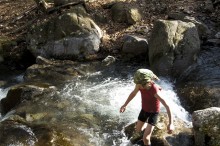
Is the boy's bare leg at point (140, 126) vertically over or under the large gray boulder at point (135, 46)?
over

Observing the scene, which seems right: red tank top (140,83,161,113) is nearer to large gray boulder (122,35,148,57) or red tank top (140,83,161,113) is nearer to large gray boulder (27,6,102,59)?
large gray boulder (122,35,148,57)

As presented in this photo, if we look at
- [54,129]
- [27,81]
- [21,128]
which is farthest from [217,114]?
[27,81]

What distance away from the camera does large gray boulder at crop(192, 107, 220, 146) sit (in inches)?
293

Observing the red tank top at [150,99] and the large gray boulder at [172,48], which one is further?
the large gray boulder at [172,48]

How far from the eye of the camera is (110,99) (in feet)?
34.3

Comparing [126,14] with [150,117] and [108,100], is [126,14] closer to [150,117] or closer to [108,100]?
[108,100]

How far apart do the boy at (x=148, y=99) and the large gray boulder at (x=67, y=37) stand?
6.22 meters

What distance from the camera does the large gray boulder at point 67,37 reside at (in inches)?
518

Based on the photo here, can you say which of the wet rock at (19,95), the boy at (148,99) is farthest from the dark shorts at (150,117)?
the wet rock at (19,95)

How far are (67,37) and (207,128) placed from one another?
7.12m

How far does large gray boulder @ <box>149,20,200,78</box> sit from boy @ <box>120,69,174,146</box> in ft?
14.5

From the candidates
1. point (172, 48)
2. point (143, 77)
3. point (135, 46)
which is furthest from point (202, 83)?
point (143, 77)

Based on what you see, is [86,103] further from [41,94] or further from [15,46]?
[15,46]

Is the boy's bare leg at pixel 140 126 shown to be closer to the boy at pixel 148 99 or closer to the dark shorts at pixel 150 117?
the boy at pixel 148 99
